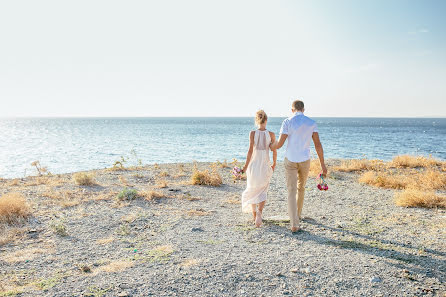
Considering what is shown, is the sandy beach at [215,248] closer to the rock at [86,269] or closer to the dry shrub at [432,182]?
the rock at [86,269]

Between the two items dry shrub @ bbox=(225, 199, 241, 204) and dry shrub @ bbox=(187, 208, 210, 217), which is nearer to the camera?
dry shrub @ bbox=(187, 208, 210, 217)

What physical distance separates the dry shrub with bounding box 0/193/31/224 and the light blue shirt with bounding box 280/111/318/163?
243 inches

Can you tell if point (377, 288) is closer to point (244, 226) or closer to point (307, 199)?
point (244, 226)

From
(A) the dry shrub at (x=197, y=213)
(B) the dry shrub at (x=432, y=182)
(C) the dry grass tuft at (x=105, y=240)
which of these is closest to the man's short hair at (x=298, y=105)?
(A) the dry shrub at (x=197, y=213)

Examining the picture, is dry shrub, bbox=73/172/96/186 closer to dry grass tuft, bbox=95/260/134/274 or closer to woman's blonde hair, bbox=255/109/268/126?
Result: dry grass tuft, bbox=95/260/134/274

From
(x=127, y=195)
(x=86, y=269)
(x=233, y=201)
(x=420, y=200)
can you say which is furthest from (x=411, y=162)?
(x=86, y=269)

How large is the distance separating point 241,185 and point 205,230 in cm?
570

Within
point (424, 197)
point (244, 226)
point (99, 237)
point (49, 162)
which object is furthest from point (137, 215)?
point (49, 162)

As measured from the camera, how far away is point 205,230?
6.79 meters

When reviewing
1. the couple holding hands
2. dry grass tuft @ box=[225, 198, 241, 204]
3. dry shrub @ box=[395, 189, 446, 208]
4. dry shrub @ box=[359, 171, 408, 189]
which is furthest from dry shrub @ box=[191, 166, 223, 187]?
dry shrub @ box=[395, 189, 446, 208]

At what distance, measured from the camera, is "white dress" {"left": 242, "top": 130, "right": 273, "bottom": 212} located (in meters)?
6.65

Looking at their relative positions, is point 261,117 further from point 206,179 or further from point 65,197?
point 65,197

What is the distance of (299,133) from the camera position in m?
6.04

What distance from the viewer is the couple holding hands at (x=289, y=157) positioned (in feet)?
19.9
